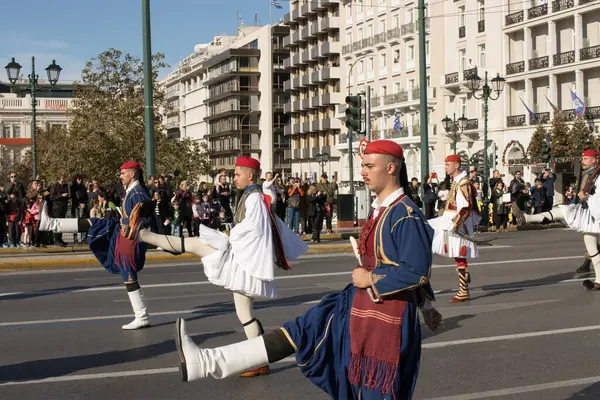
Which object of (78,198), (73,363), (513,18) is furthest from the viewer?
(513,18)

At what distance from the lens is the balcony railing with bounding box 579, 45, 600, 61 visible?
182 ft

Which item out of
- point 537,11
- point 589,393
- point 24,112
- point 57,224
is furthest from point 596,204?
point 24,112

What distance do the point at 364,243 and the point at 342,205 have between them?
24.1 m

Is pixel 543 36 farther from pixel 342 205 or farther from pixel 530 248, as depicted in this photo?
pixel 530 248

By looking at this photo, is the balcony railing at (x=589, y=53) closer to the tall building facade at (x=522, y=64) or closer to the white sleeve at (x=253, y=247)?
the tall building facade at (x=522, y=64)

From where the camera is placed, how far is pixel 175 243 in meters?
9.70

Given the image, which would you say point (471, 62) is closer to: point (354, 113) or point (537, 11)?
point (537, 11)

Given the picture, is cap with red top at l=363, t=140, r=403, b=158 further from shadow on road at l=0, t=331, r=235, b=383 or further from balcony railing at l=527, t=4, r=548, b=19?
balcony railing at l=527, t=4, r=548, b=19

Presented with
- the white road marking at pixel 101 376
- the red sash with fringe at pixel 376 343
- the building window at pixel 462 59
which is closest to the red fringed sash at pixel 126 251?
the white road marking at pixel 101 376

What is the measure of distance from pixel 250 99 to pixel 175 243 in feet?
370

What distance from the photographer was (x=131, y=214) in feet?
34.6

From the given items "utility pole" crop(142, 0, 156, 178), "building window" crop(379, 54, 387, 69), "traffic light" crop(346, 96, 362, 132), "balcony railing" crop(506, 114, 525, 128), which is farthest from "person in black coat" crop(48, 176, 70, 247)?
"building window" crop(379, 54, 387, 69)

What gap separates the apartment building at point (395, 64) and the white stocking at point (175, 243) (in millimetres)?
60845

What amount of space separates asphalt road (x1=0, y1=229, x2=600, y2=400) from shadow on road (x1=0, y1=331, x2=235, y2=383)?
1cm
